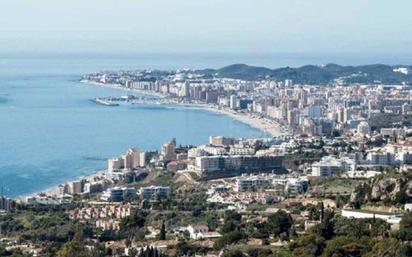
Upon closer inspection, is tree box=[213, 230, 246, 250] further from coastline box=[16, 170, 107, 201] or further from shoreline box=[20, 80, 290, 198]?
shoreline box=[20, 80, 290, 198]

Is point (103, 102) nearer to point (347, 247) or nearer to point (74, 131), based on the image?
point (74, 131)

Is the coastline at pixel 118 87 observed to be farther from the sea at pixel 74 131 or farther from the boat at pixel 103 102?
the boat at pixel 103 102

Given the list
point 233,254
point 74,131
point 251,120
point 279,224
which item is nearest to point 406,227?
point 279,224

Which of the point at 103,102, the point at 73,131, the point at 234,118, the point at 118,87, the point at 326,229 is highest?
the point at 326,229

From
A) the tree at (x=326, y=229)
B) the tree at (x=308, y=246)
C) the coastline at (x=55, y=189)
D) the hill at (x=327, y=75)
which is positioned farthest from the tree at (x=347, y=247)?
the hill at (x=327, y=75)

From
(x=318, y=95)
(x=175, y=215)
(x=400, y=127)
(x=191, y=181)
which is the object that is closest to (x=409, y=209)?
(x=175, y=215)

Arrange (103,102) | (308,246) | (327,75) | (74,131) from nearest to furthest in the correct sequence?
(308,246), (74,131), (103,102), (327,75)

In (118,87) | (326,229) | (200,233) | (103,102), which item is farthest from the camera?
(118,87)

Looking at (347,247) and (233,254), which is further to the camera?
(233,254)

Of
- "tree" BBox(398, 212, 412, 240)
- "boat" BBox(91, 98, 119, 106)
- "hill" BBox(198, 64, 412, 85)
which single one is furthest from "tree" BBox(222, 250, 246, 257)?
"hill" BBox(198, 64, 412, 85)
